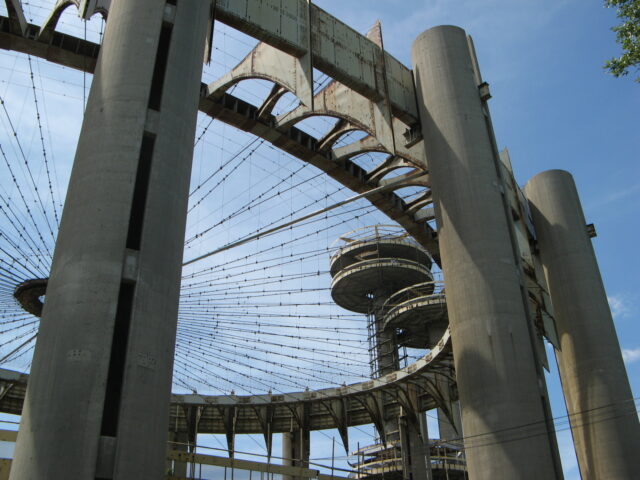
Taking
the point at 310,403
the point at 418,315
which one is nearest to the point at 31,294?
the point at 310,403

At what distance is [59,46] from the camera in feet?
106

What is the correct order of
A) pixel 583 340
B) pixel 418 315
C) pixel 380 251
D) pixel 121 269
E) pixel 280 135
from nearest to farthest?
pixel 121 269 < pixel 280 135 < pixel 583 340 < pixel 418 315 < pixel 380 251

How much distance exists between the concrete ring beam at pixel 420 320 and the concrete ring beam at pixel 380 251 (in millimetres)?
6469

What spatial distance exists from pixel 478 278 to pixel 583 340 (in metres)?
13.4

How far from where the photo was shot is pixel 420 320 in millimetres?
66812

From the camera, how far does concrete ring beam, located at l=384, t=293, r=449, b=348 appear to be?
2516 inches

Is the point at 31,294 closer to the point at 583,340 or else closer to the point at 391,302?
the point at 583,340

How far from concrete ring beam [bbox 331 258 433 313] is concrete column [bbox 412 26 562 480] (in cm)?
3368

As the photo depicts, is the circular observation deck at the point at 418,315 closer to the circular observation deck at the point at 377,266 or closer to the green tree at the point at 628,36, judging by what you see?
the circular observation deck at the point at 377,266

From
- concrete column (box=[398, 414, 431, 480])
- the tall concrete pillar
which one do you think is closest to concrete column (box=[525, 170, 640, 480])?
concrete column (box=[398, 414, 431, 480])

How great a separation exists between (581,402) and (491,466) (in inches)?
568

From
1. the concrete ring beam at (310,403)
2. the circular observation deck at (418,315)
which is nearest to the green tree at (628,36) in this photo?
the concrete ring beam at (310,403)

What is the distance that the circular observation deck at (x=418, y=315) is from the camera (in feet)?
210

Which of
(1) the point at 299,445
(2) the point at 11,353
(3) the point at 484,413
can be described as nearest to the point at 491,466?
(3) the point at 484,413
